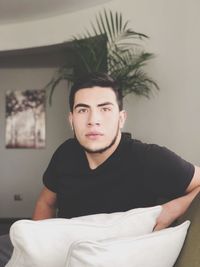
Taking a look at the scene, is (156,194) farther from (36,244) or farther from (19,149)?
(19,149)

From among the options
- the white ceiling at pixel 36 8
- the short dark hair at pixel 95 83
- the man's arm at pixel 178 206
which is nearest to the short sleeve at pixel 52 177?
the short dark hair at pixel 95 83

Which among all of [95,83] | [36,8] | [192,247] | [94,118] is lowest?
[192,247]

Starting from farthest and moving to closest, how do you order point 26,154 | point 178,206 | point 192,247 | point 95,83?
point 26,154, point 95,83, point 178,206, point 192,247

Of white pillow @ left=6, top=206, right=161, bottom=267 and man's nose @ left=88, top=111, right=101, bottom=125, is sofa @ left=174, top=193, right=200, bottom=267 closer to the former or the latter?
white pillow @ left=6, top=206, right=161, bottom=267

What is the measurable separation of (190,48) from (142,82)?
46 centimetres

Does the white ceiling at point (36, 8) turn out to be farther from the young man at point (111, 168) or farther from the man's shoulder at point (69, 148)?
the young man at point (111, 168)

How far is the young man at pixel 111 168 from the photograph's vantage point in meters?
1.40

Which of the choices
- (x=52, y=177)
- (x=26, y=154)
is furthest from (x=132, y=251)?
(x=26, y=154)

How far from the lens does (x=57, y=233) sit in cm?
100

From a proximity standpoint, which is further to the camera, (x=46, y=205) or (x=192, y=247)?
(x=46, y=205)

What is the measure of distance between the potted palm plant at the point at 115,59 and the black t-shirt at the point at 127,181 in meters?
1.51

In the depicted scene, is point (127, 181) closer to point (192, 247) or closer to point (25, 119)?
point (192, 247)

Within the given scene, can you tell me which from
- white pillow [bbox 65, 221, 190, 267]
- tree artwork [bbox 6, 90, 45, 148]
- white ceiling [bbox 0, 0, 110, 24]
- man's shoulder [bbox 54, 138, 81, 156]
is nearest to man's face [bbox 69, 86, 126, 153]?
man's shoulder [bbox 54, 138, 81, 156]

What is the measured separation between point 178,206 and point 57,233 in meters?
0.49
